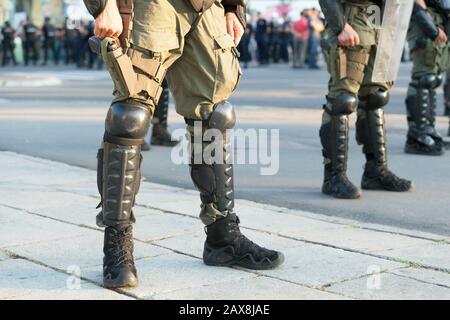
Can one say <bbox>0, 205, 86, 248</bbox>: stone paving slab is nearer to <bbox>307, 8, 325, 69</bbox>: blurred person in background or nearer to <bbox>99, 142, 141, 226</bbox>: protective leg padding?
<bbox>99, 142, 141, 226</bbox>: protective leg padding

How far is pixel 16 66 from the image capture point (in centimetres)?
2988

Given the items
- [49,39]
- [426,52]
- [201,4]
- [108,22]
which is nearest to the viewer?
[108,22]

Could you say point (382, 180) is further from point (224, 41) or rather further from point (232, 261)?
point (224, 41)

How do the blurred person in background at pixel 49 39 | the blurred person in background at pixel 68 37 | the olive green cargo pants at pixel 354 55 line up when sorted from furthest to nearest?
the blurred person in background at pixel 49 39
the blurred person in background at pixel 68 37
the olive green cargo pants at pixel 354 55

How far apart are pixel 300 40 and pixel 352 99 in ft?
68.4

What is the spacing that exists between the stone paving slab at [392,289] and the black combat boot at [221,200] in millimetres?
398

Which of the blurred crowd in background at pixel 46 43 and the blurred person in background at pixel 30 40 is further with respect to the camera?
the blurred person in background at pixel 30 40

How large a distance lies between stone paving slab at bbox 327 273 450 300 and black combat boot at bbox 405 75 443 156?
4.02 m

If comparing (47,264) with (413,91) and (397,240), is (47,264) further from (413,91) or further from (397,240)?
(413,91)

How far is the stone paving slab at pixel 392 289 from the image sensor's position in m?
3.37

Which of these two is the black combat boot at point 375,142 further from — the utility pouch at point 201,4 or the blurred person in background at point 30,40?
the blurred person in background at point 30,40

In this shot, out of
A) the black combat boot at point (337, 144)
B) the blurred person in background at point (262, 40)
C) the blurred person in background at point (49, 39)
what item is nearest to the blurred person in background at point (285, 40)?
the blurred person in background at point (262, 40)

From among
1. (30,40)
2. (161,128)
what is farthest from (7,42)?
(161,128)

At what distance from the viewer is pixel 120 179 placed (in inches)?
Result: 138
